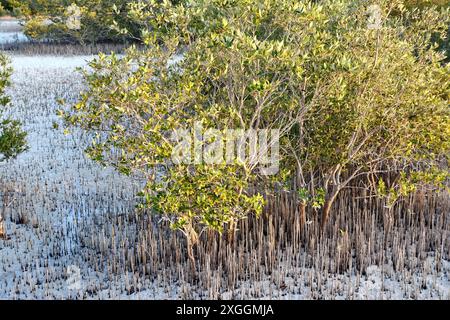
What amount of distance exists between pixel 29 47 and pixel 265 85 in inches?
1098

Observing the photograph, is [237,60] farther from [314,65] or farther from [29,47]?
[29,47]

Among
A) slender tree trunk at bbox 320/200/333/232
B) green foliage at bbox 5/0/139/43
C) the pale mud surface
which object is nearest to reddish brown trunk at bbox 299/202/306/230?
slender tree trunk at bbox 320/200/333/232

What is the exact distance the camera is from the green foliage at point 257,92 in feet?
22.9

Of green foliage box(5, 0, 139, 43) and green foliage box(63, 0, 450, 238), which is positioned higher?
green foliage box(5, 0, 139, 43)

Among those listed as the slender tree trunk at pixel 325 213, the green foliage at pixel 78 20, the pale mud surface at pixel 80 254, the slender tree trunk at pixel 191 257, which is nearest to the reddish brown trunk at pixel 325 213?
the slender tree trunk at pixel 325 213

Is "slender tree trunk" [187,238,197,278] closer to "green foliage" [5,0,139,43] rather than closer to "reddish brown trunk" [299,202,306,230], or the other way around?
"reddish brown trunk" [299,202,306,230]

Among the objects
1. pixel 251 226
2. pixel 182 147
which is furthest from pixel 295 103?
pixel 251 226

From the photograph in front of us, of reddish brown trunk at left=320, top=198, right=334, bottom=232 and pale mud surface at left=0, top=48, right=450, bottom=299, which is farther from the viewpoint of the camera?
reddish brown trunk at left=320, top=198, right=334, bottom=232

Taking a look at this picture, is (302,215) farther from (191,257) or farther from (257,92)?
(257,92)

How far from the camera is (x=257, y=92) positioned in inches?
278

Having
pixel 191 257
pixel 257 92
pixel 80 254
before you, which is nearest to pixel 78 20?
pixel 80 254

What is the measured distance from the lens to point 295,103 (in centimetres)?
768

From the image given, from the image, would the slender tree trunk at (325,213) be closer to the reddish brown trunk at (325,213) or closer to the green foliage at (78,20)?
the reddish brown trunk at (325,213)

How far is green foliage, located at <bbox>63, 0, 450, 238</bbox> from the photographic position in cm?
696
